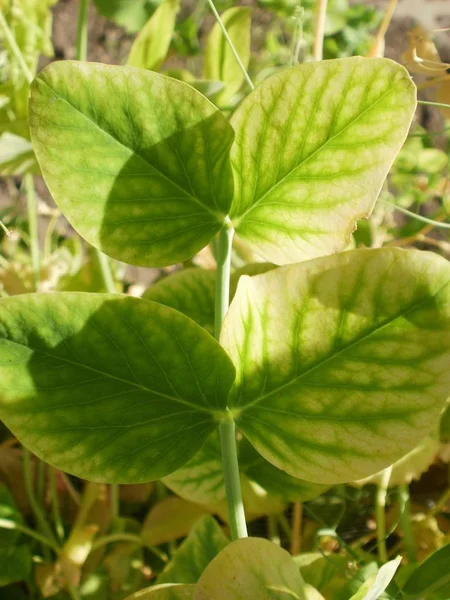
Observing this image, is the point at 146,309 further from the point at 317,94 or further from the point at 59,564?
the point at 59,564

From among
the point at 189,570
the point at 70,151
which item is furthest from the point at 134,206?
the point at 189,570

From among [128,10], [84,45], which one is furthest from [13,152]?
[128,10]

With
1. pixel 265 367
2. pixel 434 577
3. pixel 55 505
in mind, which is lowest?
pixel 55 505

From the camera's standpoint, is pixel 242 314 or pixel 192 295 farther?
pixel 192 295

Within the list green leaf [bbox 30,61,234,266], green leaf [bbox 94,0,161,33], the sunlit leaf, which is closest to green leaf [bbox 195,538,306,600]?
green leaf [bbox 30,61,234,266]

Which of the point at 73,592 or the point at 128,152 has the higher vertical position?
the point at 128,152

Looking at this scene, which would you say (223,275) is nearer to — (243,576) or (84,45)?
(243,576)
